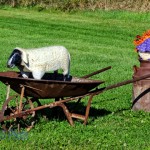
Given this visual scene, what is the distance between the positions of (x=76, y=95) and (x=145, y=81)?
4.85 ft

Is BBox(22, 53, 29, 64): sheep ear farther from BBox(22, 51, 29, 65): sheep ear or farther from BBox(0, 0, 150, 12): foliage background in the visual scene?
BBox(0, 0, 150, 12): foliage background

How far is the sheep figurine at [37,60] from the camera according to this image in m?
7.09

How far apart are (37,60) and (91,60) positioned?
6.65m

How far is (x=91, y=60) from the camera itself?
1377 cm

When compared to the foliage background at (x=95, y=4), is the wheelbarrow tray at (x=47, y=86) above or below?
above

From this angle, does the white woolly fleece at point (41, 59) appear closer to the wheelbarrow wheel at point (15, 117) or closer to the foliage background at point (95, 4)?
the wheelbarrow wheel at point (15, 117)

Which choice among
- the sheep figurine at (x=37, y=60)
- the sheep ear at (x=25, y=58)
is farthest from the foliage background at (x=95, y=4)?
the sheep ear at (x=25, y=58)

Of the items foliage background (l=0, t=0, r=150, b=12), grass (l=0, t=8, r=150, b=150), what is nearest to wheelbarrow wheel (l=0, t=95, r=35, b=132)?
grass (l=0, t=8, r=150, b=150)

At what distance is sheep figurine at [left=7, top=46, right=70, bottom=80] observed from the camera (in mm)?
7086

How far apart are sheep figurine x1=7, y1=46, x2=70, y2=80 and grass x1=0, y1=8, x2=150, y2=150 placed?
2.17 ft

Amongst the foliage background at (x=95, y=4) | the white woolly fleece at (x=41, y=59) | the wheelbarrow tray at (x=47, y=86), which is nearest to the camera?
the wheelbarrow tray at (x=47, y=86)

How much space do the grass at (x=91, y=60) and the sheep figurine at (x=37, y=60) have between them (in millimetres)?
662

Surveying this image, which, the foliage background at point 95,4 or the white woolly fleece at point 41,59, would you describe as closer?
the white woolly fleece at point 41,59

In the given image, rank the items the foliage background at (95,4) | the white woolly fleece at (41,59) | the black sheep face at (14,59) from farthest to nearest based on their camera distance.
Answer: the foliage background at (95,4) < the white woolly fleece at (41,59) < the black sheep face at (14,59)
